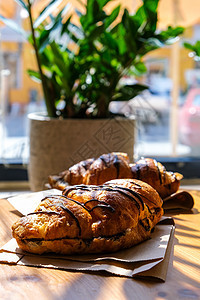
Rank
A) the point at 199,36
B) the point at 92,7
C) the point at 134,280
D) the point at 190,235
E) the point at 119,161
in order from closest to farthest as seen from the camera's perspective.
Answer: the point at 134,280, the point at 190,235, the point at 119,161, the point at 92,7, the point at 199,36

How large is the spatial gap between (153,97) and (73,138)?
194cm

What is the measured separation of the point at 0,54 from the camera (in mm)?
3379

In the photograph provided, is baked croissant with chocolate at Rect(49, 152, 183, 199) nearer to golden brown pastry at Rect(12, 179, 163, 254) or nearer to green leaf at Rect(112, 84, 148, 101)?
golden brown pastry at Rect(12, 179, 163, 254)

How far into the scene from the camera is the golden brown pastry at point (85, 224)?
2.45 ft

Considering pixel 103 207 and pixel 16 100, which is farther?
pixel 16 100

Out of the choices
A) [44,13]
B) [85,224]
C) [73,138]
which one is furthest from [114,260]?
[44,13]

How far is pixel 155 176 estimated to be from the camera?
111 centimetres

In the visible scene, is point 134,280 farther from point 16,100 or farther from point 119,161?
point 16,100

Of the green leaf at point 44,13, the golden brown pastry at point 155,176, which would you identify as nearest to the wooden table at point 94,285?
the golden brown pastry at point 155,176

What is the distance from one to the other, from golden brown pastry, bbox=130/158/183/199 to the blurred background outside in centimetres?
216

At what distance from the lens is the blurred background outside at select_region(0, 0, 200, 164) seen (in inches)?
134

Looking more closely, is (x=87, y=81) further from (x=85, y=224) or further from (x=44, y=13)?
(x=85, y=224)

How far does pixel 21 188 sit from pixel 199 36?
182 centimetres

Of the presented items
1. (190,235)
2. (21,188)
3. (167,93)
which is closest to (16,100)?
(21,188)
